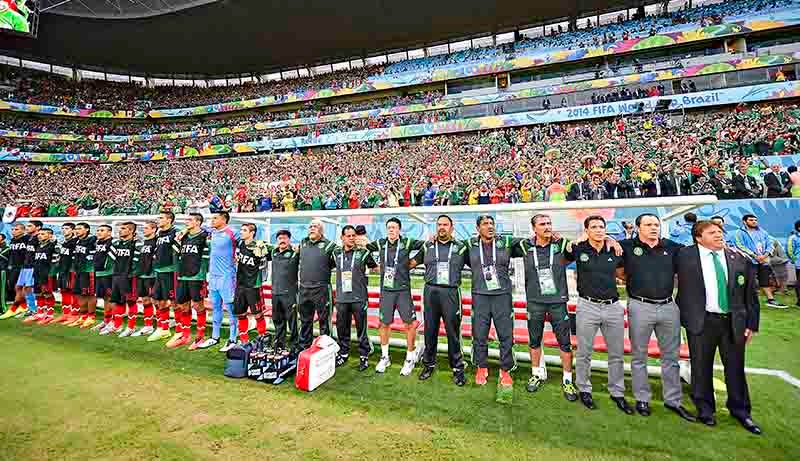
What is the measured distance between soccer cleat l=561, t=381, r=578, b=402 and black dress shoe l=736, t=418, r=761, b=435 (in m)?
1.37

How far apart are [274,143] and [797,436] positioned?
118ft

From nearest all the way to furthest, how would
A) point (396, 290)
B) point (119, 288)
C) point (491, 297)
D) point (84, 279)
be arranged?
1. point (491, 297)
2. point (396, 290)
3. point (119, 288)
4. point (84, 279)

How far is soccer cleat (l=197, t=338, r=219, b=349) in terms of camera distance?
5.64m

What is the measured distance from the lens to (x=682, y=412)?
11.3ft

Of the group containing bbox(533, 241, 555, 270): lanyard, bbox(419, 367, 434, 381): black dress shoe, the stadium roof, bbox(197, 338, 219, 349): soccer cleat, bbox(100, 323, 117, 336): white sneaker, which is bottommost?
bbox(419, 367, 434, 381): black dress shoe

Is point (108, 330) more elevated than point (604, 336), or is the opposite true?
point (604, 336)

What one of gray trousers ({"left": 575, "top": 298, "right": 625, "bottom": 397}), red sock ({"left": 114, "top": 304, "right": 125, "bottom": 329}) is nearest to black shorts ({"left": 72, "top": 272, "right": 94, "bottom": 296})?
red sock ({"left": 114, "top": 304, "right": 125, "bottom": 329})

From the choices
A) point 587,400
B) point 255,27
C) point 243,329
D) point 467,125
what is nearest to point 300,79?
point 255,27

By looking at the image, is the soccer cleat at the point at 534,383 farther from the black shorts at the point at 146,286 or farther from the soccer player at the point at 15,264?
the soccer player at the point at 15,264

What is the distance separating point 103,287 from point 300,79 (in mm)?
39283

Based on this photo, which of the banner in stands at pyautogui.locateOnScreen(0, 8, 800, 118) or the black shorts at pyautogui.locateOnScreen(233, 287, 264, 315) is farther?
the banner in stands at pyautogui.locateOnScreen(0, 8, 800, 118)

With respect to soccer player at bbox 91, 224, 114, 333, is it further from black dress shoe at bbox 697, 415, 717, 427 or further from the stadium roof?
the stadium roof

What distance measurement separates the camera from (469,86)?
32281mm

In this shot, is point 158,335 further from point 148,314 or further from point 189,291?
point 189,291
